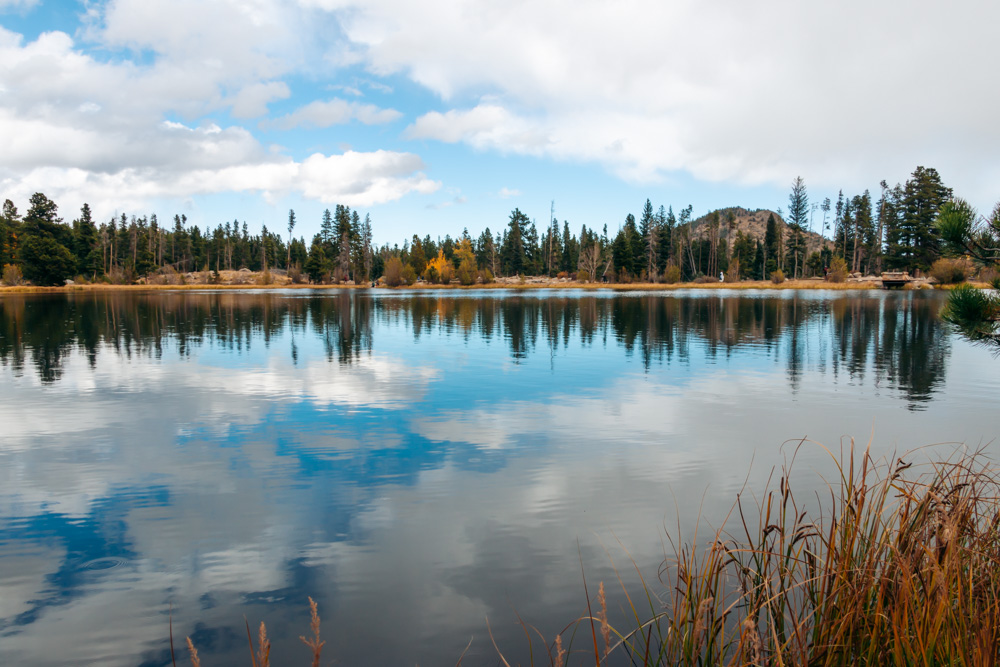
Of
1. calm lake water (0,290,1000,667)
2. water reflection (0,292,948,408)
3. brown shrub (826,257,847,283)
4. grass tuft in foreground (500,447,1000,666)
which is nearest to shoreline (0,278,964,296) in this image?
brown shrub (826,257,847,283)

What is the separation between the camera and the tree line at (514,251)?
269 feet

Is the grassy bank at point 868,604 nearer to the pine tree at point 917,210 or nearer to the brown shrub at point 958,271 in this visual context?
the brown shrub at point 958,271

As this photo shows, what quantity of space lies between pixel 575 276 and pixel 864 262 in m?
63.0

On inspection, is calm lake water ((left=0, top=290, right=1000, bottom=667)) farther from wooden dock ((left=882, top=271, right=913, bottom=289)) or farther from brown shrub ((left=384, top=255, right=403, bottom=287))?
brown shrub ((left=384, top=255, right=403, bottom=287))

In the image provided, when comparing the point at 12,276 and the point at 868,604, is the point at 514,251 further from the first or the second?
the point at 868,604

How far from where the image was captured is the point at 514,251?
128 m

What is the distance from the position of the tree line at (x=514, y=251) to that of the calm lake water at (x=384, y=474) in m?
75.3

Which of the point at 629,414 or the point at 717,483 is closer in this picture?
the point at 717,483

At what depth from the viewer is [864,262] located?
125 m

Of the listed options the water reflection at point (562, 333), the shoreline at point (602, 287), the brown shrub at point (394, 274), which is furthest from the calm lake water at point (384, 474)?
the brown shrub at point (394, 274)

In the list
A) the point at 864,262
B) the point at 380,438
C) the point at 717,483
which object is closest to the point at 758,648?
the point at 717,483

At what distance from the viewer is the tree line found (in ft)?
269

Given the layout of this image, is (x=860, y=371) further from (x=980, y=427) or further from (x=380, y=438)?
(x=380, y=438)

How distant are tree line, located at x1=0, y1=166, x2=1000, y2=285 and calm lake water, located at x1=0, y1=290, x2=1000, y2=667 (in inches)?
2966
